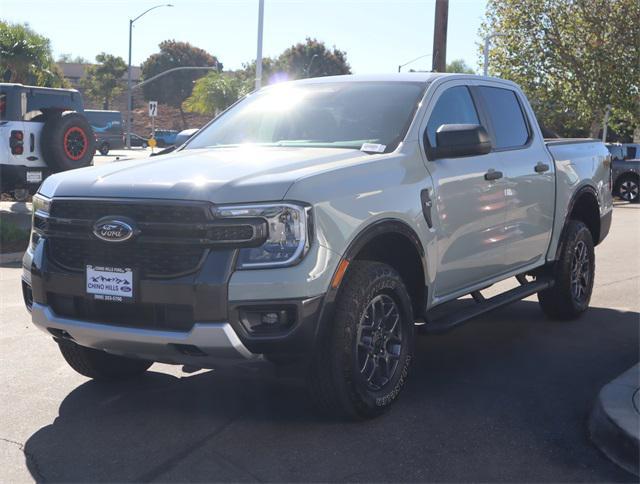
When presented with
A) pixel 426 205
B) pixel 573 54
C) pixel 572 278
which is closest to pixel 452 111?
pixel 426 205

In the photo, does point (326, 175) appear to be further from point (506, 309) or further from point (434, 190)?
point (506, 309)

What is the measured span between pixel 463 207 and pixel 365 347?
131cm

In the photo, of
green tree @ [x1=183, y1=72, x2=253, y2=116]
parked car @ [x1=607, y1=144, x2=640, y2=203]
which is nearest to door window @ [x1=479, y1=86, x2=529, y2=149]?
parked car @ [x1=607, y1=144, x2=640, y2=203]

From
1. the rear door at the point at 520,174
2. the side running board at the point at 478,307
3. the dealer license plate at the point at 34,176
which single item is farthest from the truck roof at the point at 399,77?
the dealer license plate at the point at 34,176

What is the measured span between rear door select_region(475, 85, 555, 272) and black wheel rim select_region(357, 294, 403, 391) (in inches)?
61.1

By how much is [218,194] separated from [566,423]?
2.24m

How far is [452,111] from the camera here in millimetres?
5656

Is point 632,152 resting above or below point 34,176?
above

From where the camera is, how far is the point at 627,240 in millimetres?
13680

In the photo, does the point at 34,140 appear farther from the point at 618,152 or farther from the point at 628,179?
the point at 628,179

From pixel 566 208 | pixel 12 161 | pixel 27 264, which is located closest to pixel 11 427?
pixel 27 264

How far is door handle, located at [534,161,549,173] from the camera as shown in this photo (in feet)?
20.9

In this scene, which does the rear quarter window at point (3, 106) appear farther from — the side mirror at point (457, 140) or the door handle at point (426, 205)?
the door handle at point (426, 205)

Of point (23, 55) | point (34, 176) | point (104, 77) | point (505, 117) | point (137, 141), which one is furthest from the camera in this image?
point (104, 77)
